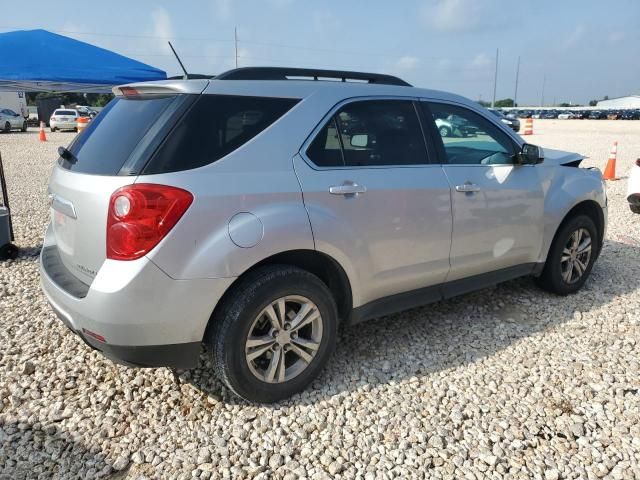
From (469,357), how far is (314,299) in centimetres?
132

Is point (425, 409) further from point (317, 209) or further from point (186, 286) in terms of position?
point (186, 286)

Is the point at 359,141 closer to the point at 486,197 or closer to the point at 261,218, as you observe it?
the point at 261,218

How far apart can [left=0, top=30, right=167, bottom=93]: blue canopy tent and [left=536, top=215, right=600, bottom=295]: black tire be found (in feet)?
19.6

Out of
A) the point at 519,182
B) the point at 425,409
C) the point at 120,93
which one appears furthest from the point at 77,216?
the point at 519,182

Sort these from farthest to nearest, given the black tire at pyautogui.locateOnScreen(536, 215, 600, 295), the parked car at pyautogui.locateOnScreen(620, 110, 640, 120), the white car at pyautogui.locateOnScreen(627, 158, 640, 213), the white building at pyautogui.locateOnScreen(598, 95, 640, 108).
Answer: the white building at pyautogui.locateOnScreen(598, 95, 640, 108)
the parked car at pyautogui.locateOnScreen(620, 110, 640, 120)
the white car at pyautogui.locateOnScreen(627, 158, 640, 213)
the black tire at pyautogui.locateOnScreen(536, 215, 600, 295)

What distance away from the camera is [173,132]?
2533 mm

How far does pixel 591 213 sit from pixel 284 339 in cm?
333

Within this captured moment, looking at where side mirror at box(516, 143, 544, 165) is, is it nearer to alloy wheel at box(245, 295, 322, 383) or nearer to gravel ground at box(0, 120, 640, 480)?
gravel ground at box(0, 120, 640, 480)

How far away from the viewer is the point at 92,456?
2.52 meters

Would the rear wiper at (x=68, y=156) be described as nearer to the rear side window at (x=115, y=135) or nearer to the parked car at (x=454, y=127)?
the rear side window at (x=115, y=135)

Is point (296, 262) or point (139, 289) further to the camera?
point (296, 262)

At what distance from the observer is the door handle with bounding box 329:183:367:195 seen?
288cm

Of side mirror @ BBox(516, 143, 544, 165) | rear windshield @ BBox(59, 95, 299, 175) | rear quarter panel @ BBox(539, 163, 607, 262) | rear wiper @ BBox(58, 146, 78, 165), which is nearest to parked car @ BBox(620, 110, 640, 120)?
rear quarter panel @ BBox(539, 163, 607, 262)

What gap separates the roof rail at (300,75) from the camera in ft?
9.63
